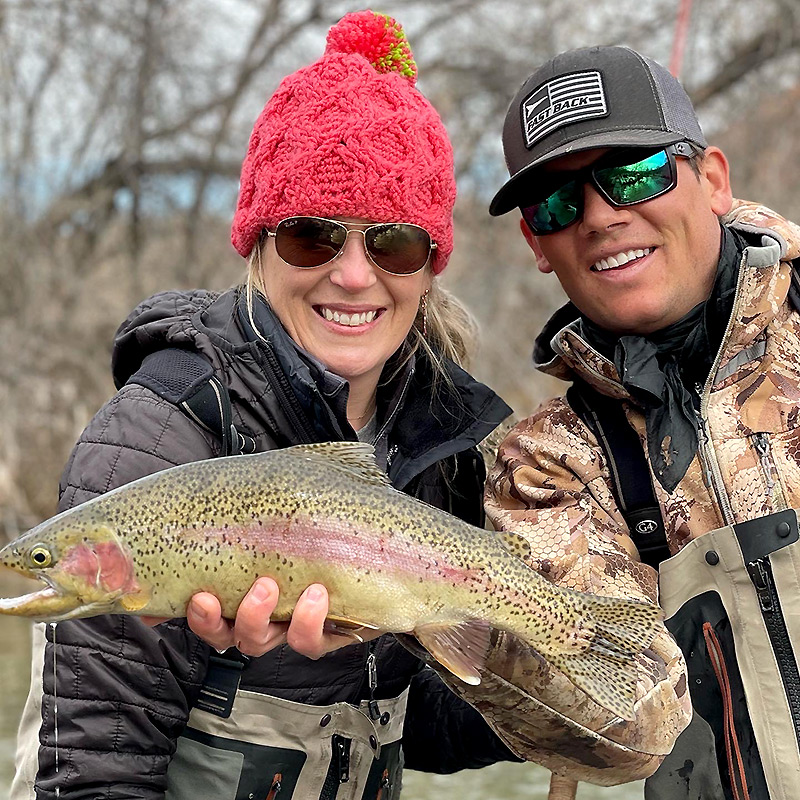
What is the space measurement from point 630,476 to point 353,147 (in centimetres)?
126

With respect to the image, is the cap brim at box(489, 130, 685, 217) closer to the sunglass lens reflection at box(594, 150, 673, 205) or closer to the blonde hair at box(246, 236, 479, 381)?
the sunglass lens reflection at box(594, 150, 673, 205)

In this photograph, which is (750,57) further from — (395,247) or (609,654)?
(609,654)

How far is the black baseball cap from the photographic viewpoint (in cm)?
328

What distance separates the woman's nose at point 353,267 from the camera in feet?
10.1

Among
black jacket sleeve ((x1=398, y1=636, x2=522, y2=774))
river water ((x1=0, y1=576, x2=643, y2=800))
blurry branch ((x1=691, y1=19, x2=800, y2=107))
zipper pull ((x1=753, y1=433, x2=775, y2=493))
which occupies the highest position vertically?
blurry branch ((x1=691, y1=19, x2=800, y2=107))

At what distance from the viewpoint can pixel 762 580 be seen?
10.1 feet

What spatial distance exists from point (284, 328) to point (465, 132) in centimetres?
1068

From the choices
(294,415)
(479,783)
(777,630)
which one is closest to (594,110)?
(294,415)

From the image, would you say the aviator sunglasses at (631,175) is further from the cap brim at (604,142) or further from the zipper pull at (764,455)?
the zipper pull at (764,455)

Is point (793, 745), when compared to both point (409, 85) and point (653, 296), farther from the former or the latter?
point (409, 85)

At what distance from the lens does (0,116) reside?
1228 centimetres

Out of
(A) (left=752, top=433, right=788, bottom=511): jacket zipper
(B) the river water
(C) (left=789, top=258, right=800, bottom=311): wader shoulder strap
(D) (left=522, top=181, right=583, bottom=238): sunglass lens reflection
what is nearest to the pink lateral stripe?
(A) (left=752, top=433, right=788, bottom=511): jacket zipper

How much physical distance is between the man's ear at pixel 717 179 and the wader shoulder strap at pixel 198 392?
166cm

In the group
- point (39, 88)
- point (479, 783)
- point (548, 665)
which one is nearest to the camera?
point (548, 665)
